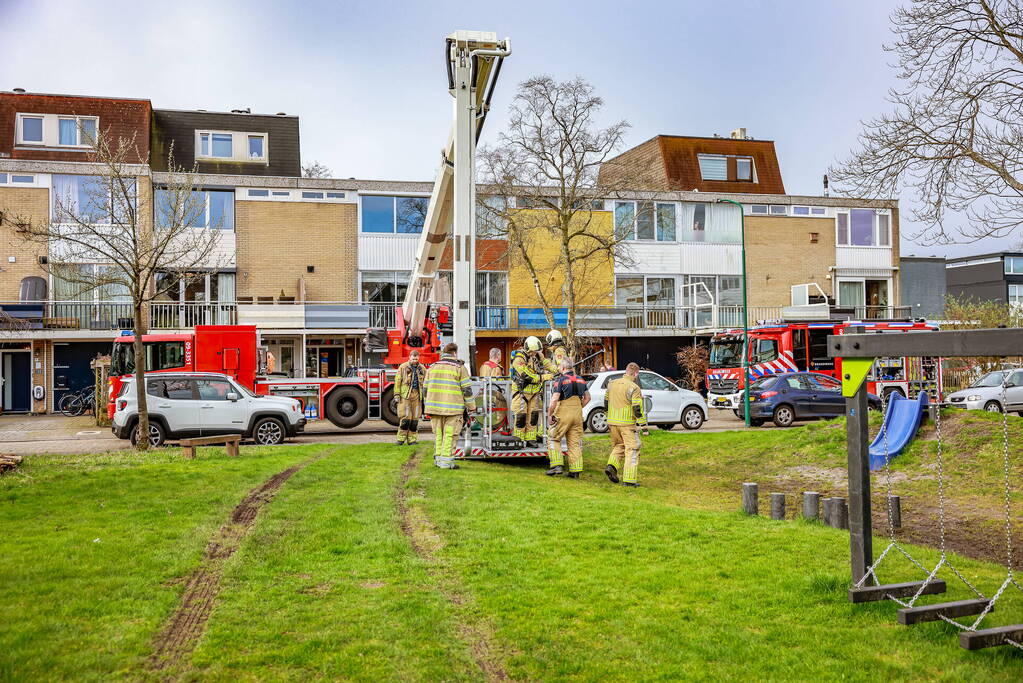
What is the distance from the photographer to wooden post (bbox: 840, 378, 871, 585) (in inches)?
242

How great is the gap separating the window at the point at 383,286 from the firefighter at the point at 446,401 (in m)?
22.5

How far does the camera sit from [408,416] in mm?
17484

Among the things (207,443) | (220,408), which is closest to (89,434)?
(220,408)

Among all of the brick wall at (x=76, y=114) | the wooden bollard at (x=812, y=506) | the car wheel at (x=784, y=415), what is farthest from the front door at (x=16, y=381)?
the wooden bollard at (x=812, y=506)

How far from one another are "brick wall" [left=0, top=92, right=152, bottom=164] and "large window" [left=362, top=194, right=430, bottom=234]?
843cm

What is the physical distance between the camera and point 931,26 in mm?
15234

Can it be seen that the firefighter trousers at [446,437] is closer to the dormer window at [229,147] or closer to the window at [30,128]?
the dormer window at [229,147]

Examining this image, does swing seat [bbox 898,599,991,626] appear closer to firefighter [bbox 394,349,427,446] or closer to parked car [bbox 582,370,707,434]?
firefighter [bbox 394,349,427,446]

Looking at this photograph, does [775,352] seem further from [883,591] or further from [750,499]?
[883,591]

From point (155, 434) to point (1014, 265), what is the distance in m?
56.7

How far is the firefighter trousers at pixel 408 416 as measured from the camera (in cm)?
1716

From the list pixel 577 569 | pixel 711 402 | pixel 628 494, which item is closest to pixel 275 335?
pixel 711 402

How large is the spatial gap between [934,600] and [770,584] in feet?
3.61

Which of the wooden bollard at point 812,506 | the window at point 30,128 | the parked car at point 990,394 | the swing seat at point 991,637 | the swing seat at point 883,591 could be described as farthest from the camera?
the window at point 30,128
